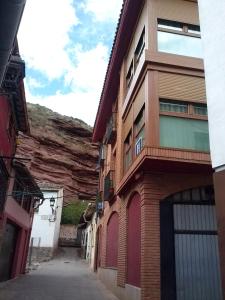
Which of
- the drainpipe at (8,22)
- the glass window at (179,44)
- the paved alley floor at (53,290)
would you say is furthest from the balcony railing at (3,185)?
the drainpipe at (8,22)

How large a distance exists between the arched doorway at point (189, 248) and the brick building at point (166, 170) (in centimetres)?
3

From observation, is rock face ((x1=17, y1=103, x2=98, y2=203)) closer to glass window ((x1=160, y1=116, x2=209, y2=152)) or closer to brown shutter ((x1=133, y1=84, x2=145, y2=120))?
brown shutter ((x1=133, y1=84, x2=145, y2=120))

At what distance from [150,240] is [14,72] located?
5.89 meters

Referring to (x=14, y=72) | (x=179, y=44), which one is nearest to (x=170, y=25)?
(x=179, y=44)

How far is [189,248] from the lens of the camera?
9.35m

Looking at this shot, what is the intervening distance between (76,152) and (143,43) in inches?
1577

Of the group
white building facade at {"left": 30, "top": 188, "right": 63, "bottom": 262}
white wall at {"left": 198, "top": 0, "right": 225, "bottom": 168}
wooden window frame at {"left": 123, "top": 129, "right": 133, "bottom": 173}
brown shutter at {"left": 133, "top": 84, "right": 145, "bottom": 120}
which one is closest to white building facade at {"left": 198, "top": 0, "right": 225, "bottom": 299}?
white wall at {"left": 198, "top": 0, "right": 225, "bottom": 168}

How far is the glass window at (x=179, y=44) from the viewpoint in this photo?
1160cm

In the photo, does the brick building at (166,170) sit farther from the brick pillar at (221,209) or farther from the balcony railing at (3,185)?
the brick pillar at (221,209)

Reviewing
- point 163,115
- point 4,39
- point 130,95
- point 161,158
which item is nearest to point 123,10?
point 130,95

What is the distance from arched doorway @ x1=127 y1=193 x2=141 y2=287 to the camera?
398 inches

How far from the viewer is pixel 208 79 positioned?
4.87 m

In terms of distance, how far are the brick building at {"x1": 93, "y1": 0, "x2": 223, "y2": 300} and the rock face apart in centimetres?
3538

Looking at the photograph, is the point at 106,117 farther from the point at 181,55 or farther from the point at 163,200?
the point at 163,200
